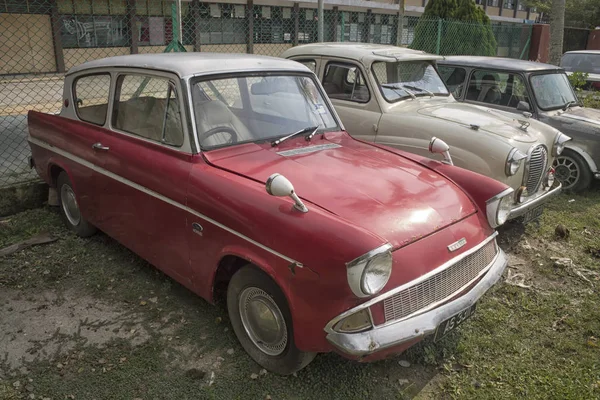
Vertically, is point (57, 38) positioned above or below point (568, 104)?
above

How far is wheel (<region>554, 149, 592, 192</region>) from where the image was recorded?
257 inches

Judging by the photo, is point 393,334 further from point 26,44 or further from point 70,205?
point 26,44

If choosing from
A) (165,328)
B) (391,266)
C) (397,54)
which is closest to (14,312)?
(165,328)

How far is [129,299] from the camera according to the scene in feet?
12.5

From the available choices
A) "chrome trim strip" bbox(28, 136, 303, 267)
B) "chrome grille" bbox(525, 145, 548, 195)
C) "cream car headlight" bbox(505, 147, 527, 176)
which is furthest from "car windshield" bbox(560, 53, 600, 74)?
"chrome trim strip" bbox(28, 136, 303, 267)

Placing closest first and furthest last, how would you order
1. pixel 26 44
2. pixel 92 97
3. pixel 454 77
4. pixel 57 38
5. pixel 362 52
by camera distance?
pixel 92 97 < pixel 362 52 < pixel 454 77 < pixel 26 44 < pixel 57 38

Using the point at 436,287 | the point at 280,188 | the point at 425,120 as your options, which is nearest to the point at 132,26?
the point at 425,120

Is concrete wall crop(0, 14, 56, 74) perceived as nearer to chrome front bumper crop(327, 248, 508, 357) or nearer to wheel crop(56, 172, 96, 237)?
wheel crop(56, 172, 96, 237)

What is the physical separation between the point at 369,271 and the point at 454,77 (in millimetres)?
5427

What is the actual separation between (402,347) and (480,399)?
704mm

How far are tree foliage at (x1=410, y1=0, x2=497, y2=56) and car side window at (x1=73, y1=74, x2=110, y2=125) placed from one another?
1004 cm

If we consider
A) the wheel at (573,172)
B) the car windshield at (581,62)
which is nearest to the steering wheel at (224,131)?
the wheel at (573,172)

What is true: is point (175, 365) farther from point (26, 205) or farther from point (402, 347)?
point (26, 205)

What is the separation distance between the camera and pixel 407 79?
19.8ft
